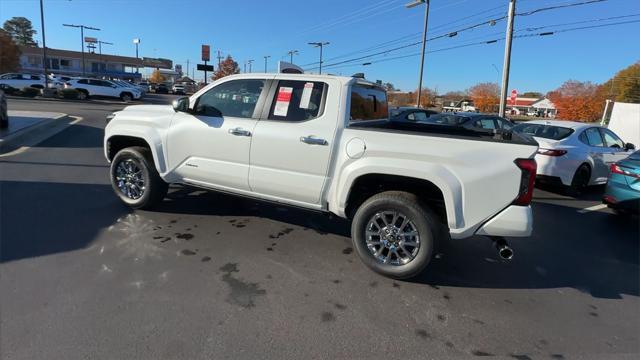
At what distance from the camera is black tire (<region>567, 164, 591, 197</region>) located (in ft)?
25.6

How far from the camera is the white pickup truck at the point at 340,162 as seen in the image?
134 inches

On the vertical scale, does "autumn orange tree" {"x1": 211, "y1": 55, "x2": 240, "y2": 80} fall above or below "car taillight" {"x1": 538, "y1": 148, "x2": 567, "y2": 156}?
above

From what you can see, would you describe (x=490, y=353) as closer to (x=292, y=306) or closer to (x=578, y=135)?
(x=292, y=306)

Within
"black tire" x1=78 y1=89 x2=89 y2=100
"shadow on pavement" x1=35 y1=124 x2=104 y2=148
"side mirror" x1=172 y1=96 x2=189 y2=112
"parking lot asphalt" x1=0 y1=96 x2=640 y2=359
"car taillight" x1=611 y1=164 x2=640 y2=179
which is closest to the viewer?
"parking lot asphalt" x1=0 y1=96 x2=640 y2=359

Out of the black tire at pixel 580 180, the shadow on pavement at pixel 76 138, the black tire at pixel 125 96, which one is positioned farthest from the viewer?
the black tire at pixel 125 96

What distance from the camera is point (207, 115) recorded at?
15.5 ft

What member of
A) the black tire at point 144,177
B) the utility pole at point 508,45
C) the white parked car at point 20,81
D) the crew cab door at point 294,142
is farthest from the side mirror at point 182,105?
the white parked car at point 20,81

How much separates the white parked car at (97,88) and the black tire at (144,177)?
28.9m

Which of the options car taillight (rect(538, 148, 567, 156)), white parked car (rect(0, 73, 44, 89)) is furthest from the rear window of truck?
white parked car (rect(0, 73, 44, 89))

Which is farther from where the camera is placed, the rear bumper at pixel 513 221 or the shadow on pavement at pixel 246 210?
the shadow on pavement at pixel 246 210

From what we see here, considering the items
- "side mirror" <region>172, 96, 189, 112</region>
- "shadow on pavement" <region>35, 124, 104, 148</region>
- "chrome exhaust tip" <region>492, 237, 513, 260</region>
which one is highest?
"side mirror" <region>172, 96, 189, 112</region>

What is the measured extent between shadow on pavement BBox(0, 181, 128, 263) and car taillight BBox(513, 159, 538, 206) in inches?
170

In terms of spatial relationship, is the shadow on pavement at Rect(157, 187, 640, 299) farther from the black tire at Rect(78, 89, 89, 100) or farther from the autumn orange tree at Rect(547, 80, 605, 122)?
the autumn orange tree at Rect(547, 80, 605, 122)

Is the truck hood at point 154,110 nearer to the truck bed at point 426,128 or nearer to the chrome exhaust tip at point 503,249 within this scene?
the truck bed at point 426,128
